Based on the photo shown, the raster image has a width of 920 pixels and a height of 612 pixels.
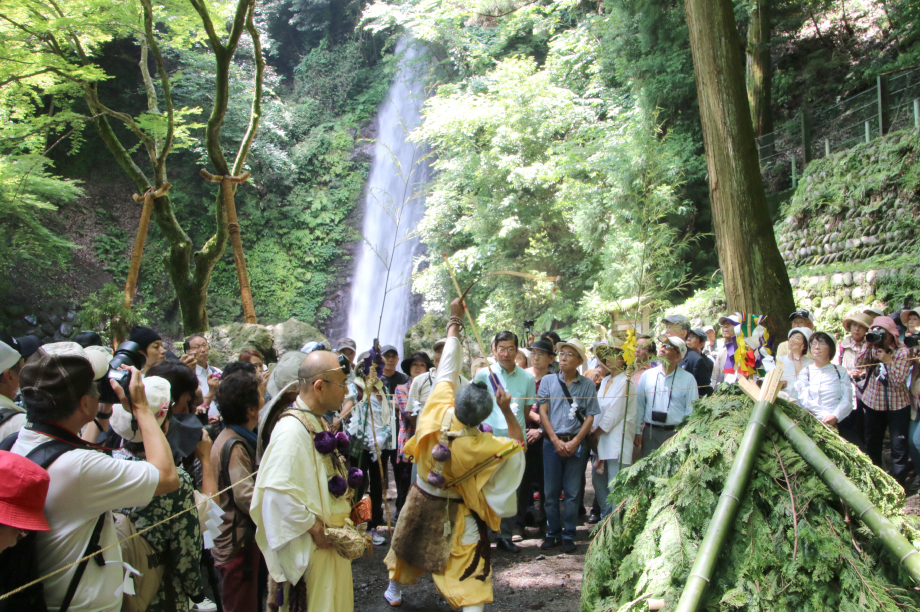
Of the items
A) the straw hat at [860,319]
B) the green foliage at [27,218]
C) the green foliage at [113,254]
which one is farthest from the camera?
the green foliage at [113,254]

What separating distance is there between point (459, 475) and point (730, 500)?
181 centimetres

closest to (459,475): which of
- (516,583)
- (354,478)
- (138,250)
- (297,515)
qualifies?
(354,478)

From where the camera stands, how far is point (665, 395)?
5648 mm

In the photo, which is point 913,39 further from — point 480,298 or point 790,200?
point 480,298

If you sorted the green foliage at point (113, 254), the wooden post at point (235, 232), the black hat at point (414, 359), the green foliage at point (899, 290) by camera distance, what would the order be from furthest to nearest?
the green foliage at point (113, 254)
the wooden post at point (235, 232)
the green foliage at point (899, 290)
the black hat at point (414, 359)

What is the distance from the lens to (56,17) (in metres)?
10.0

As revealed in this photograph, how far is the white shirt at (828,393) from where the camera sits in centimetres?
568

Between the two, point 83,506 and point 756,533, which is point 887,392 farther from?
point 83,506

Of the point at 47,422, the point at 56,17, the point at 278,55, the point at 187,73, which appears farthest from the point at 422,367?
the point at 278,55

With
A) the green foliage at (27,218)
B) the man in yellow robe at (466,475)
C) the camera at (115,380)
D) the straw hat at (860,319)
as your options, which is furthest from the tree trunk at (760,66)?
the green foliage at (27,218)

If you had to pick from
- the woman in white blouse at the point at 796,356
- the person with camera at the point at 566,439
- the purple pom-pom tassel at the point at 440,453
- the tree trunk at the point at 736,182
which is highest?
the tree trunk at the point at 736,182

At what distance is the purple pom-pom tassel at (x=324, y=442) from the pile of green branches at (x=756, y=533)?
140 centimetres

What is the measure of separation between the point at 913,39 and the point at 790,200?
465cm

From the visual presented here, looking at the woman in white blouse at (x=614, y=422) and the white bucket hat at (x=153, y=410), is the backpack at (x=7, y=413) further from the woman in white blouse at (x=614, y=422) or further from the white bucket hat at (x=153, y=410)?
the woman in white blouse at (x=614, y=422)
